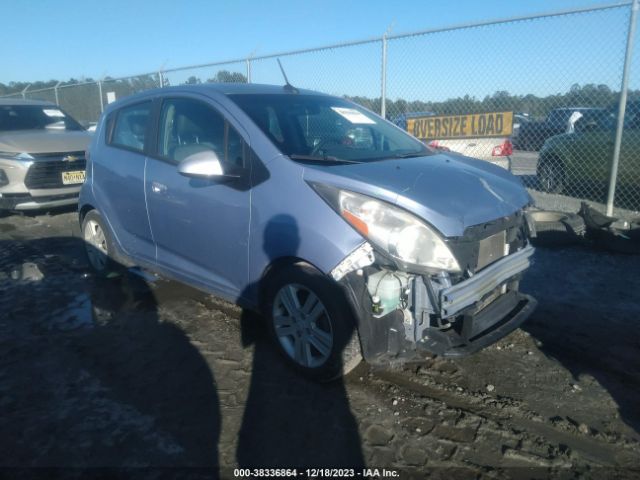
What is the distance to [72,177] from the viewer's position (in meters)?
7.36

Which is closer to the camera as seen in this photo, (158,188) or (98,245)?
(158,188)

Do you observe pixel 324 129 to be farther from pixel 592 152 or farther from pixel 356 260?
pixel 592 152

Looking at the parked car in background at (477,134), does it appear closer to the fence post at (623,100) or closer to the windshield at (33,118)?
the fence post at (623,100)

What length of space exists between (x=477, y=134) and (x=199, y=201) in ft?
15.9

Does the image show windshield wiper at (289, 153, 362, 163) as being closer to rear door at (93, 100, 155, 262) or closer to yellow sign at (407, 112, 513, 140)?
rear door at (93, 100, 155, 262)

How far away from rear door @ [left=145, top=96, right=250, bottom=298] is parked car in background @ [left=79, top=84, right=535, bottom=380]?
1cm

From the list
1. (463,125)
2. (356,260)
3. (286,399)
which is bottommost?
(286,399)

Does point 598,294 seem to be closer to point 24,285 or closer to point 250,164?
point 250,164

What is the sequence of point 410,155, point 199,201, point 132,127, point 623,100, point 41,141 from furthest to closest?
point 41,141, point 623,100, point 132,127, point 410,155, point 199,201

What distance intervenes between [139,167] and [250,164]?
1.38 meters

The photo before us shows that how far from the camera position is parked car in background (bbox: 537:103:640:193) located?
662cm

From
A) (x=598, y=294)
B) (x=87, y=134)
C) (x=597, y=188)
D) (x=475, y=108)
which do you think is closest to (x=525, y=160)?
(x=597, y=188)

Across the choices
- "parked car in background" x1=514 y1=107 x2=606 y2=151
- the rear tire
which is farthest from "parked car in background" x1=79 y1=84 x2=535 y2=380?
"parked car in background" x1=514 y1=107 x2=606 y2=151

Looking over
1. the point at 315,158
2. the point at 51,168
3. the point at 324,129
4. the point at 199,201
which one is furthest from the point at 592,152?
the point at 51,168
